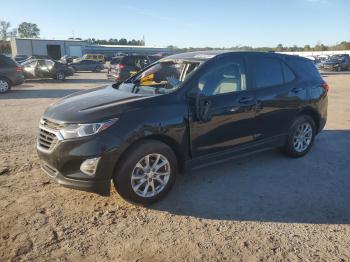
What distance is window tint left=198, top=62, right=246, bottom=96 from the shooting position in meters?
4.52

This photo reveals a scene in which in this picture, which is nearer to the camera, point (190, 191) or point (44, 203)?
point (44, 203)

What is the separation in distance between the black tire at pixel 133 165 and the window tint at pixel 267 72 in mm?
1953

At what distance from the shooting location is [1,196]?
14.2ft

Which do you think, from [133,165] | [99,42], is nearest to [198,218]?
[133,165]

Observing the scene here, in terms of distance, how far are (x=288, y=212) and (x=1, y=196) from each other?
3.60 m

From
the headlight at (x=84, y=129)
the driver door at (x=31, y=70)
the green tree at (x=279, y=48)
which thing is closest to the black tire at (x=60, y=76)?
the driver door at (x=31, y=70)

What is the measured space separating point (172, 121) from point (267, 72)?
2.10m

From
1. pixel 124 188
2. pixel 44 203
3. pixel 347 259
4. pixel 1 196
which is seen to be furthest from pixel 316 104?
pixel 1 196

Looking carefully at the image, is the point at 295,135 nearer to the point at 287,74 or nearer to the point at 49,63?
the point at 287,74


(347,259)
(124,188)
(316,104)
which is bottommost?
(347,259)

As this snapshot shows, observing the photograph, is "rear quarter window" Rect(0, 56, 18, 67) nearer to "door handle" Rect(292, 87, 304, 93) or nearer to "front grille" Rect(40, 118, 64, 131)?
"front grille" Rect(40, 118, 64, 131)

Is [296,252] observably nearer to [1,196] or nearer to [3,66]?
[1,196]

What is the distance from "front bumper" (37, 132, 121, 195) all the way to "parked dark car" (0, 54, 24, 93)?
41.4 feet

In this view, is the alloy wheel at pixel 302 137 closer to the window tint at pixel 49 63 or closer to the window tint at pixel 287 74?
the window tint at pixel 287 74
